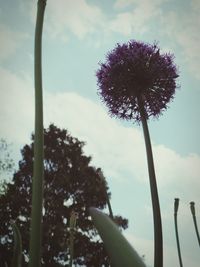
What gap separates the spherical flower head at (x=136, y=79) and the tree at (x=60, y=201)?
1606cm

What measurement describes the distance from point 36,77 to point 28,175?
24194mm

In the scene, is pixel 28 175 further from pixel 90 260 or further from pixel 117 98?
pixel 117 98

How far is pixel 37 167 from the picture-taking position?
1.17m

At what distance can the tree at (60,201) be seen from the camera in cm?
2097

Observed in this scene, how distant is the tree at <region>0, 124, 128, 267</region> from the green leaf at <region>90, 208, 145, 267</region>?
64.9 feet

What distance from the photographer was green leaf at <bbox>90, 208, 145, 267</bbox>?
845mm

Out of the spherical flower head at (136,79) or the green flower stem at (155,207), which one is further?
the spherical flower head at (136,79)

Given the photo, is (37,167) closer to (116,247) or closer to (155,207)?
(116,247)

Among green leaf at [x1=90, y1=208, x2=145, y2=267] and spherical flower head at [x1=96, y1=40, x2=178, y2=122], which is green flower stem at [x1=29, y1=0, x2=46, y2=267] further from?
spherical flower head at [x1=96, y1=40, x2=178, y2=122]

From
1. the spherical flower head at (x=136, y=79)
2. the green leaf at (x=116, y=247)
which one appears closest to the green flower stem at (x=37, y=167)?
the green leaf at (x=116, y=247)

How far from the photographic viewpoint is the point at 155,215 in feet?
10.5

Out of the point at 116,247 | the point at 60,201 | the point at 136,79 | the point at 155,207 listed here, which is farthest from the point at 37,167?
the point at 60,201

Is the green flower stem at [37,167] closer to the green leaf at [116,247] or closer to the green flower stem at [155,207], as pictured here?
the green leaf at [116,247]

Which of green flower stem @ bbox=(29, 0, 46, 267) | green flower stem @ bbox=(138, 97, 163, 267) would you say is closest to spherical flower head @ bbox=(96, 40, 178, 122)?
green flower stem @ bbox=(138, 97, 163, 267)
